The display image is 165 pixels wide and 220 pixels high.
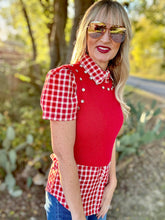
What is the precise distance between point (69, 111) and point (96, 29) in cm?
49

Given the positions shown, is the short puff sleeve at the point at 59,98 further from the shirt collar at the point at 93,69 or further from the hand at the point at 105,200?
the hand at the point at 105,200

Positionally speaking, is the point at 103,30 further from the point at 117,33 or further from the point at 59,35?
the point at 59,35

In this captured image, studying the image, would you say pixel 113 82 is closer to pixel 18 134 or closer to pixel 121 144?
pixel 121 144

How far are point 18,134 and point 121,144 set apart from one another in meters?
1.70

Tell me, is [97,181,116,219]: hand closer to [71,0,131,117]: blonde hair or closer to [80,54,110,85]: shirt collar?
[71,0,131,117]: blonde hair

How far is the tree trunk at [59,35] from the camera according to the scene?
3.13 meters

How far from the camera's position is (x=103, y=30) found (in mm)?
1188

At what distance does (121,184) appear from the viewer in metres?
3.34

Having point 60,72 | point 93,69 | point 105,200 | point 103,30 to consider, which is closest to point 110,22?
point 103,30

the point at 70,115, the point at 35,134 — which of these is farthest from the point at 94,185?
the point at 35,134

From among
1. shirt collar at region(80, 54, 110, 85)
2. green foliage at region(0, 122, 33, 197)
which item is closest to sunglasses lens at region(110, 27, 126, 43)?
shirt collar at region(80, 54, 110, 85)

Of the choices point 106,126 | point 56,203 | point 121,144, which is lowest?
Result: point 121,144

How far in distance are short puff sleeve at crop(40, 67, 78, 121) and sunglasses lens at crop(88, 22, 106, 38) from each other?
1.12 ft

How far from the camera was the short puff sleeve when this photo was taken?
3.09ft
